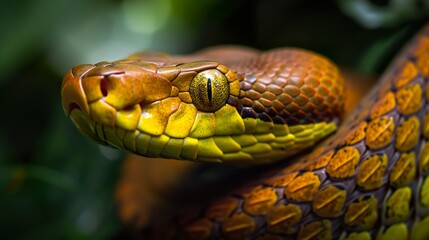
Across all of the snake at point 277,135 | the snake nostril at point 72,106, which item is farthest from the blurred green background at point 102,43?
the snake nostril at point 72,106

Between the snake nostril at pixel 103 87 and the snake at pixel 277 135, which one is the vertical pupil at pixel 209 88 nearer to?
the snake at pixel 277 135

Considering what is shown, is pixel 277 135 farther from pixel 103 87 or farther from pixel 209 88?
pixel 103 87

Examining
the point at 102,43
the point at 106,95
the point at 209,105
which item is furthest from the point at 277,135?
the point at 102,43

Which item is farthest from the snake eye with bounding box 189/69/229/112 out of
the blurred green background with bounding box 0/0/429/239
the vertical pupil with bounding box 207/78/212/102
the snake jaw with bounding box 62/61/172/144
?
the blurred green background with bounding box 0/0/429/239

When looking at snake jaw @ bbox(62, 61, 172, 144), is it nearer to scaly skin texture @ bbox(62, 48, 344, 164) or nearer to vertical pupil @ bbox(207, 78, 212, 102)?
scaly skin texture @ bbox(62, 48, 344, 164)

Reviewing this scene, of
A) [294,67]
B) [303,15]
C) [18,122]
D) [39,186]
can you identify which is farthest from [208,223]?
[18,122]

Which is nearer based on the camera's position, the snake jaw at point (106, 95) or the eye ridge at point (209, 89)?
the snake jaw at point (106, 95)

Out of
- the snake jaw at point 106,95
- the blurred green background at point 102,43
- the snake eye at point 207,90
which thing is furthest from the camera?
the blurred green background at point 102,43
